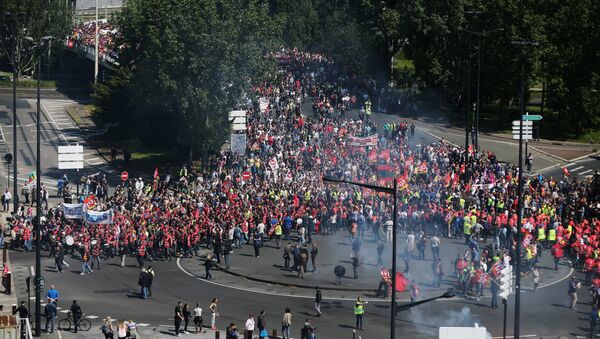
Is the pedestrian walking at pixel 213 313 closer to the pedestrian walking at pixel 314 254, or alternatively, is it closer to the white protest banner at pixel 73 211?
the pedestrian walking at pixel 314 254

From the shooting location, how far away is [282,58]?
349ft

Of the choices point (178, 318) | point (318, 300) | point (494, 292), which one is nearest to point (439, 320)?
point (494, 292)

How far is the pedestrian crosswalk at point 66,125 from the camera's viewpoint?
91.1m

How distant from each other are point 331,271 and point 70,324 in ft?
46.1

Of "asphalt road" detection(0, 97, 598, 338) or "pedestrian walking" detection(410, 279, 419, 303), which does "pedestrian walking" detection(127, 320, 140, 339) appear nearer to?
"asphalt road" detection(0, 97, 598, 338)

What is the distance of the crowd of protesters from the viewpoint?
60.0m

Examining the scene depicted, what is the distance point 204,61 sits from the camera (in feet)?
254

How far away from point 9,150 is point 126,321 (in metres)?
45.2

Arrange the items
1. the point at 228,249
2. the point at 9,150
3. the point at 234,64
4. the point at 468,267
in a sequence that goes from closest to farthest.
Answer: the point at 468,267 < the point at 228,249 < the point at 234,64 < the point at 9,150

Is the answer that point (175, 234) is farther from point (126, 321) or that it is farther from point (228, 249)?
point (126, 321)

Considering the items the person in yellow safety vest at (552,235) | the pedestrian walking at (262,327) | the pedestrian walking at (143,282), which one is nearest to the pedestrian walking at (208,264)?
the pedestrian walking at (143,282)

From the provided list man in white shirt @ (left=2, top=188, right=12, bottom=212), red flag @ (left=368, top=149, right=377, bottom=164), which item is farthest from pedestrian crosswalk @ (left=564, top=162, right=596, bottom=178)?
man in white shirt @ (left=2, top=188, right=12, bottom=212)

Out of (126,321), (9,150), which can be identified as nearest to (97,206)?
(126,321)

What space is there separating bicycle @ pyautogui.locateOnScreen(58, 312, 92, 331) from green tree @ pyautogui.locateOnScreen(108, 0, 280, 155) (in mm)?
29585
